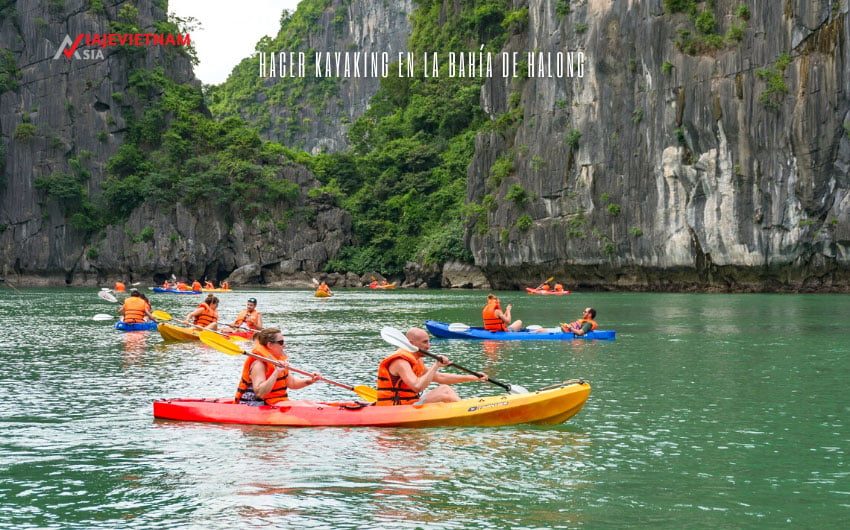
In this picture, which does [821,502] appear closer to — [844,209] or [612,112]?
[844,209]

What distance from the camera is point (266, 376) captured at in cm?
1180

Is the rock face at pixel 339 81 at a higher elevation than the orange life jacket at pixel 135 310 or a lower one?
higher

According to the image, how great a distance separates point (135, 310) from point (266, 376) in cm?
1671

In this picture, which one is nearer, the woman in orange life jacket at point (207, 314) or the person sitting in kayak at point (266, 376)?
the person sitting in kayak at point (266, 376)

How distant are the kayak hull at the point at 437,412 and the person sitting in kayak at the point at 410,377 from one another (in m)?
0.23

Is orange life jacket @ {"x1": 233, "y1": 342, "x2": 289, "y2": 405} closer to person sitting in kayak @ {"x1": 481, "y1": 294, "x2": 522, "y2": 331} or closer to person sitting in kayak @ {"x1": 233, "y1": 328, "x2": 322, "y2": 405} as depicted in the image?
person sitting in kayak @ {"x1": 233, "y1": 328, "x2": 322, "y2": 405}

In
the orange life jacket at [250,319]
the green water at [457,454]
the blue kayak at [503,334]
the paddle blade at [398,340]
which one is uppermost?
the paddle blade at [398,340]

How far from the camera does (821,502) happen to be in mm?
7977

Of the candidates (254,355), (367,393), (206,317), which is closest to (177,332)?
(206,317)

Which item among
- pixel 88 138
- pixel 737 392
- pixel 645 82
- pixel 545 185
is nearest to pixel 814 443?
pixel 737 392

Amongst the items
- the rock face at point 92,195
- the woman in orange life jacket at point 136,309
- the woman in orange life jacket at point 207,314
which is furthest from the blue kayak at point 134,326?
the rock face at point 92,195

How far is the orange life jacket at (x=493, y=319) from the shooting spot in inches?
957

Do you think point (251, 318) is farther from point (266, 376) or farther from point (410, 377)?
point (410, 377)

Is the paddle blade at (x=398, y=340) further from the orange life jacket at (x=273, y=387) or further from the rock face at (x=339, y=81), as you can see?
the rock face at (x=339, y=81)
